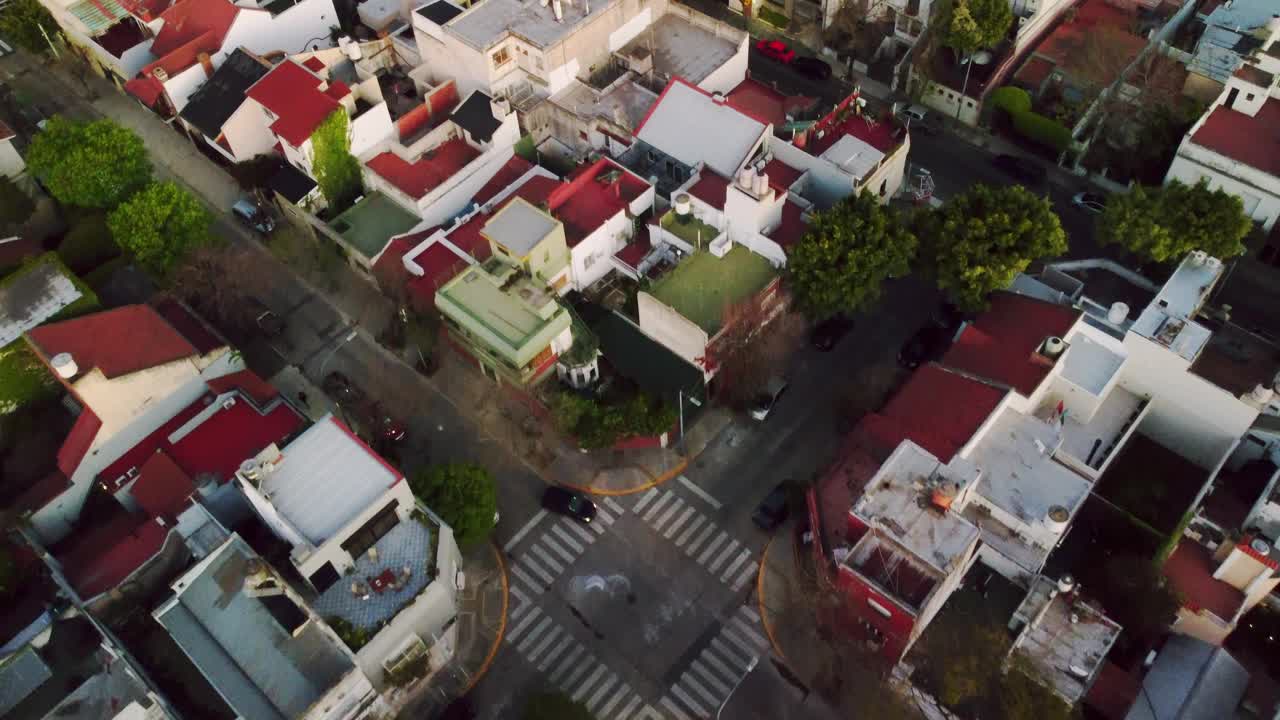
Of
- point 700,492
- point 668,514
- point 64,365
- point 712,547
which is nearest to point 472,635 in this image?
point 668,514

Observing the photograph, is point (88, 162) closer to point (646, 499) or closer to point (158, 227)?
point (158, 227)

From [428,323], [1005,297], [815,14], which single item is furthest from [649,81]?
[1005,297]

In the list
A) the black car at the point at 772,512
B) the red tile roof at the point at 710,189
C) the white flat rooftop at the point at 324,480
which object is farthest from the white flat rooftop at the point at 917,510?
the white flat rooftop at the point at 324,480

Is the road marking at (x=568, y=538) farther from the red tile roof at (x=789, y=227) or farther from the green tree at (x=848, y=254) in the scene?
the red tile roof at (x=789, y=227)

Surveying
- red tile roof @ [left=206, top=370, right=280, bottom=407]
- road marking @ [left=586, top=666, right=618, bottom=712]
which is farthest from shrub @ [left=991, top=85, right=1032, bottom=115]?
red tile roof @ [left=206, top=370, right=280, bottom=407]

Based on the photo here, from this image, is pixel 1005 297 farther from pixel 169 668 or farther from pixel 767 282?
pixel 169 668

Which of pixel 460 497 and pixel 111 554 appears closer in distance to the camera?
pixel 111 554
